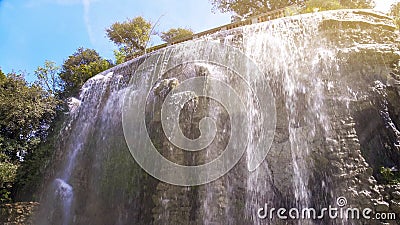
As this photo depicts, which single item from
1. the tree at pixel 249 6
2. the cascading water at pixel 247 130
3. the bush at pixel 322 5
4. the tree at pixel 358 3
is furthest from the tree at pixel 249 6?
the cascading water at pixel 247 130

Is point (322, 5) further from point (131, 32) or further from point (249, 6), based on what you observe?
point (131, 32)

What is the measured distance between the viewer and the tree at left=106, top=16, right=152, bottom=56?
20547 mm

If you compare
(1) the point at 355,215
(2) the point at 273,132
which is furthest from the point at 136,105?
(1) the point at 355,215

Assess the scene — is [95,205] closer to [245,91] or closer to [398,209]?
[245,91]

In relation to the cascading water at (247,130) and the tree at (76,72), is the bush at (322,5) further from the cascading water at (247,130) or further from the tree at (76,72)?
the tree at (76,72)

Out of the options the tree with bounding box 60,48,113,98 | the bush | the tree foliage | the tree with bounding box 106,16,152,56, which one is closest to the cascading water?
the bush

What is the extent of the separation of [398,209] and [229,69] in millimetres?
5216

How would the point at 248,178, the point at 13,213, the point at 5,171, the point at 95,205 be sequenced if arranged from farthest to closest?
the point at 5,171
the point at 95,205
the point at 13,213
the point at 248,178

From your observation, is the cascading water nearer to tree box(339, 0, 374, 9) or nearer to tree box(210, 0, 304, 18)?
tree box(339, 0, 374, 9)

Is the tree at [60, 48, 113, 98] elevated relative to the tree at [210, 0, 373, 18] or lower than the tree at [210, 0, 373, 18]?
lower

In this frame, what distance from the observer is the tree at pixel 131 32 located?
20.5m

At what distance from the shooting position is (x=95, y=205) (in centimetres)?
1138

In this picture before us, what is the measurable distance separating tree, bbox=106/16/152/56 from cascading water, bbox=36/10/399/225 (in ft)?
30.8

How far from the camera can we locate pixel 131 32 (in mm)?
20984
